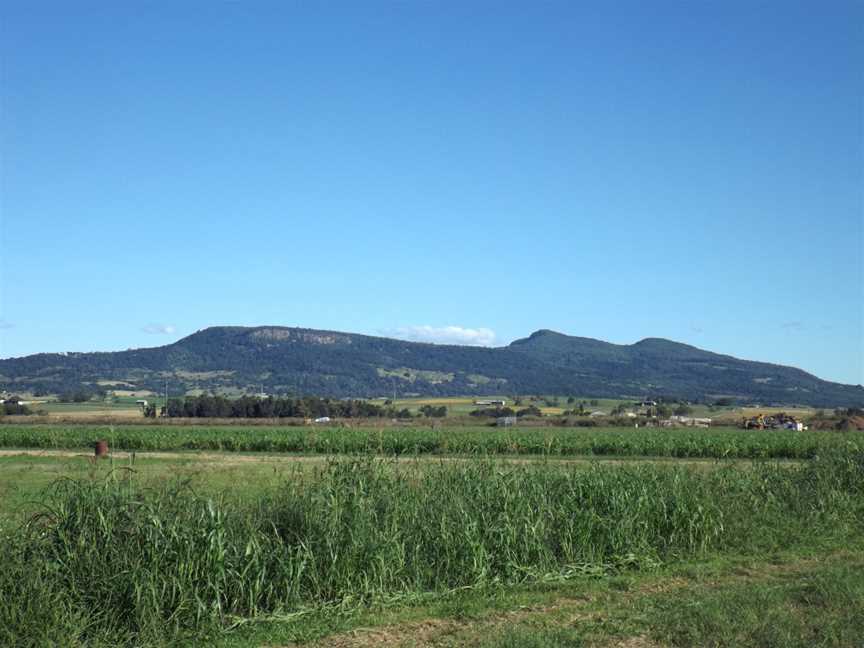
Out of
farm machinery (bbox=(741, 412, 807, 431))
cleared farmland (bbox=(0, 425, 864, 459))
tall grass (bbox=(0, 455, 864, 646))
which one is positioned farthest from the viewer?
farm machinery (bbox=(741, 412, 807, 431))

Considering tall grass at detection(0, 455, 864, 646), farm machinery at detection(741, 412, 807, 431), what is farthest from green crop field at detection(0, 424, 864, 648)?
farm machinery at detection(741, 412, 807, 431)

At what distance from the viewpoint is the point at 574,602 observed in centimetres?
1044

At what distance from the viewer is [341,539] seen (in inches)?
406

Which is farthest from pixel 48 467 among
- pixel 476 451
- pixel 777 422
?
pixel 777 422

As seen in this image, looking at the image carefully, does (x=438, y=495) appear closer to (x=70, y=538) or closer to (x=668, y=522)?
(x=668, y=522)

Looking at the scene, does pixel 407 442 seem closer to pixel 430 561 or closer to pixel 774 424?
pixel 430 561

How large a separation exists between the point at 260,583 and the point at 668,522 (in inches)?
264

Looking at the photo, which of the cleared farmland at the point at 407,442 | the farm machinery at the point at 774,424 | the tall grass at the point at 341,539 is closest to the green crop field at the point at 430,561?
the tall grass at the point at 341,539

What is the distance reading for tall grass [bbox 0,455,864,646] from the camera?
8734 mm

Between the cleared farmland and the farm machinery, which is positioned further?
the farm machinery

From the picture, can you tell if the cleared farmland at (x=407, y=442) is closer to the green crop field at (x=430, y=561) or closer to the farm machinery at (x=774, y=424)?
the farm machinery at (x=774, y=424)

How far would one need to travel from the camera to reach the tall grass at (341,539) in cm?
873

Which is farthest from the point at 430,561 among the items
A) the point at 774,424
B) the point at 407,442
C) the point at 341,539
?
the point at 774,424

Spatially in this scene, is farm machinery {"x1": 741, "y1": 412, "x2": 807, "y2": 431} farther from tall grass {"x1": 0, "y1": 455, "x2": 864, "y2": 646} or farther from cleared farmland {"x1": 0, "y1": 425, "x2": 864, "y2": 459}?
tall grass {"x1": 0, "y1": 455, "x2": 864, "y2": 646}
